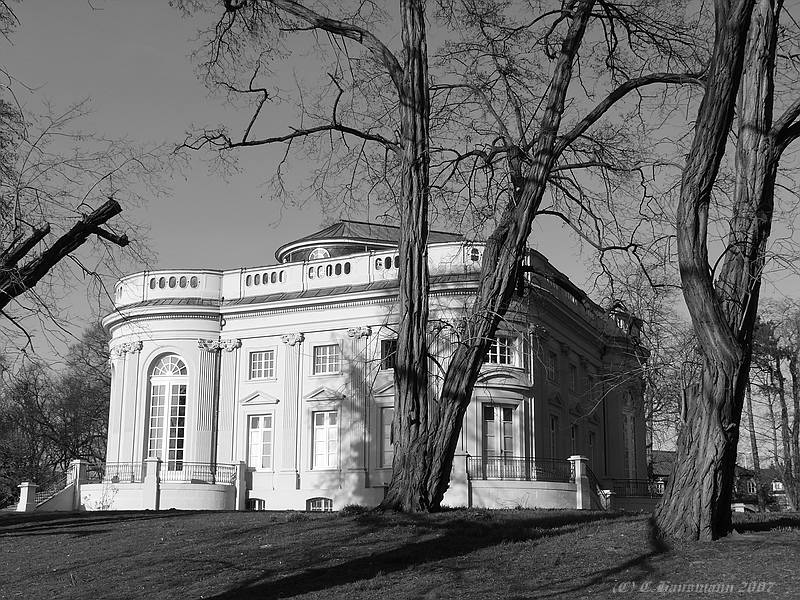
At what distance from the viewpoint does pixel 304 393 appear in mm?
32406

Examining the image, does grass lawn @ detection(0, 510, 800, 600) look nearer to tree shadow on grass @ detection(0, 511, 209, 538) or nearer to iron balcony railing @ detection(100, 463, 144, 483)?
tree shadow on grass @ detection(0, 511, 209, 538)

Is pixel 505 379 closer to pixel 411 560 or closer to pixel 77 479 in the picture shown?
pixel 77 479

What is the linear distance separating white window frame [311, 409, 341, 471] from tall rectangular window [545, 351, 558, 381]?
284 inches

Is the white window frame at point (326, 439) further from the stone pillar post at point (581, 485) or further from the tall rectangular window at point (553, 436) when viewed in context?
the stone pillar post at point (581, 485)

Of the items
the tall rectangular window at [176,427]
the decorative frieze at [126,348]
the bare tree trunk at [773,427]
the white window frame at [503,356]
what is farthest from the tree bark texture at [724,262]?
the bare tree trunk at [773,427]

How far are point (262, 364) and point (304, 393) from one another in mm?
2125

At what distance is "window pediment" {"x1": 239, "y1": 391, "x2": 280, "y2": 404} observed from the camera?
32656mm

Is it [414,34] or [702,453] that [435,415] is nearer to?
[702,453]

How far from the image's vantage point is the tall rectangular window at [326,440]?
31.6m

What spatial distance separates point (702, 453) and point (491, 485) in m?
18.7

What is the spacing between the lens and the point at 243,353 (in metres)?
33.6

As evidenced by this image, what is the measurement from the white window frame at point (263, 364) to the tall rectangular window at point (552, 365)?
9.28 metres

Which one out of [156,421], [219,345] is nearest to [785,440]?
[219,345]

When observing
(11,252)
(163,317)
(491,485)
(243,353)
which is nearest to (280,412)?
(243,353)
